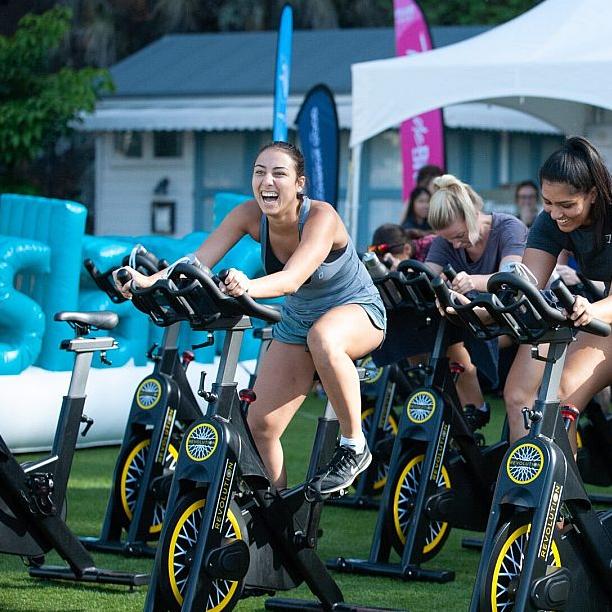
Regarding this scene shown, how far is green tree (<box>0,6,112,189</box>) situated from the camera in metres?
18.4

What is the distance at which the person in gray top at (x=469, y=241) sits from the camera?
6215mm

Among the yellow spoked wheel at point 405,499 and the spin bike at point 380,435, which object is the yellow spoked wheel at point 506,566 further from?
the spin bike at point 380,435

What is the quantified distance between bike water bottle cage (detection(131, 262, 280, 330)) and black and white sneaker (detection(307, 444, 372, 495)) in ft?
2.29

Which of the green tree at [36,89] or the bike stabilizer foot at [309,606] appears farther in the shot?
the green tree at [36,89]

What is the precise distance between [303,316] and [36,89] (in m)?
14.8

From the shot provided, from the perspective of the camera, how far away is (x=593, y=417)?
7074 millimetres

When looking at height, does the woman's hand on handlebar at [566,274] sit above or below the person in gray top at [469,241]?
below

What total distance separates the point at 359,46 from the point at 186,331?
12269mm

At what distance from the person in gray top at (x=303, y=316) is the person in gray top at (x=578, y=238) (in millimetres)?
635

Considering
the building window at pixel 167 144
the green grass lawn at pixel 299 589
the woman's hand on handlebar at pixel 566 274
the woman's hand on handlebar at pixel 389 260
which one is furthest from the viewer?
the building window at pixel 167 144

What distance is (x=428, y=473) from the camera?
19.0 ft

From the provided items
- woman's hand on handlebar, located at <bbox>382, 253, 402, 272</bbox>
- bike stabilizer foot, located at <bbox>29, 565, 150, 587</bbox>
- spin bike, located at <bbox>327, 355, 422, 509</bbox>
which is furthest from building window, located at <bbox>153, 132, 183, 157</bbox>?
bike stabilizer foot, located at <bbox>29, 565, 150, 587</bbox>

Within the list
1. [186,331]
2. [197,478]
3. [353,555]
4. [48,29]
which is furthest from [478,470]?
[48,29]

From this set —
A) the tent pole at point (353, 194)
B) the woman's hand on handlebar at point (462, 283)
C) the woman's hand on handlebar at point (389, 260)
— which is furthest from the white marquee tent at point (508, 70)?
the woman's hand on handlebar at point (462, 283)
